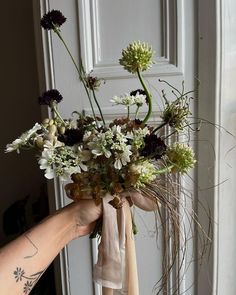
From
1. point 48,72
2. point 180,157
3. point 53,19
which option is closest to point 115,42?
point 48,72

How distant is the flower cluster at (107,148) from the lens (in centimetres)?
77

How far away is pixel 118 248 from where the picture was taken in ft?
2.96

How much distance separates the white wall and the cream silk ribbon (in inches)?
28.7

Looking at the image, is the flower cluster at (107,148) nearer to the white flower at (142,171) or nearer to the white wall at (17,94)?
the white flower at (142,171)

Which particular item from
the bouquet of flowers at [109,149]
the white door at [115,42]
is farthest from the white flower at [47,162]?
the white door at [115,42]

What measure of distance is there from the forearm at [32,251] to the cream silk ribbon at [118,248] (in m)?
0.09

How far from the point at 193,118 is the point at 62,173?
0.49 meters

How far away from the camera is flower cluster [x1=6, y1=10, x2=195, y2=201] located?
0.77m

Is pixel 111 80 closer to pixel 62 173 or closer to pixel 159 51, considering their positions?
pixel 159 51

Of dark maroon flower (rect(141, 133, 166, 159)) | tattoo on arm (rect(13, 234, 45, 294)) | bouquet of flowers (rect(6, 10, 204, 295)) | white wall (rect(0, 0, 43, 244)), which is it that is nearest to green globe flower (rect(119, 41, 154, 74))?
bouquet of flowers (rect(6, 10, 204, 295))

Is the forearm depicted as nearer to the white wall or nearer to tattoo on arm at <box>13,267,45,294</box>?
tattoo on arm at <box>13,267,45,294</box>

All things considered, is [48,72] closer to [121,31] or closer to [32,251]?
[121,31]

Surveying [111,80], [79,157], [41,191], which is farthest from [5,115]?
[79,157]

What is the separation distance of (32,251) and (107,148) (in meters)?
0.29
